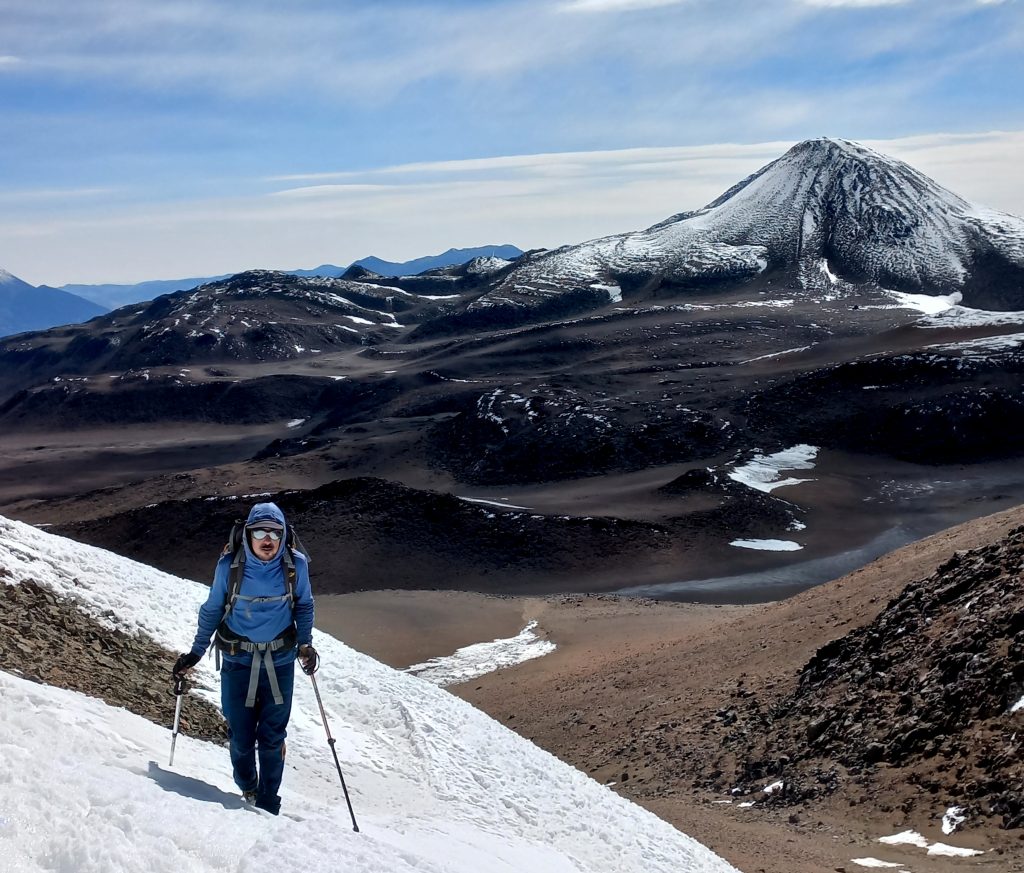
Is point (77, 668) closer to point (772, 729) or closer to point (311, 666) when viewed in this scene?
point (311, 666)

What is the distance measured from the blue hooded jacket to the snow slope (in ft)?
3.72

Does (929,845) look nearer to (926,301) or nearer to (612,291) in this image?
(926,301)

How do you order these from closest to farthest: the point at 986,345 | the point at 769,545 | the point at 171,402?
the point at 769,545
the point at 986,345
the point at 171,402

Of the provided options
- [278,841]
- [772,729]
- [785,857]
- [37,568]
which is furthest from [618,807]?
[37,568]

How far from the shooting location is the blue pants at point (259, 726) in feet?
23.3

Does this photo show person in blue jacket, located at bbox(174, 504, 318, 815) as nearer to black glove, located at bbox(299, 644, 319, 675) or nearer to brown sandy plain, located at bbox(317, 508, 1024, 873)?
black glove, located at bbox(299, 644, 319, 675)

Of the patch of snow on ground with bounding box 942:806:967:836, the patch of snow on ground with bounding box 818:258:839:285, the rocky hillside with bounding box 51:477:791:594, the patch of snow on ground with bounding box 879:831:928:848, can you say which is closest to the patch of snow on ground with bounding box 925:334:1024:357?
the rocky hillside with bounding box 51:477:791:594

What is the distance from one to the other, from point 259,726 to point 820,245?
164 metres

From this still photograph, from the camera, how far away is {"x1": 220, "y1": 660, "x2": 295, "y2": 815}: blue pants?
23.3 feet

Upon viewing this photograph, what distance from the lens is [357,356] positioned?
14600 centimetres

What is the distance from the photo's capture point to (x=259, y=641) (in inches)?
279

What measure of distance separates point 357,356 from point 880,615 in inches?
5198

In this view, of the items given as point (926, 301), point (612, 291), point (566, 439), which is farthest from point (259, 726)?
point (612, 291)

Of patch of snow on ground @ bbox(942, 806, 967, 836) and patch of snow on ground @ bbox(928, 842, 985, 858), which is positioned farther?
patch of snow on ground @ bbox(942, 806, 967, 836)
